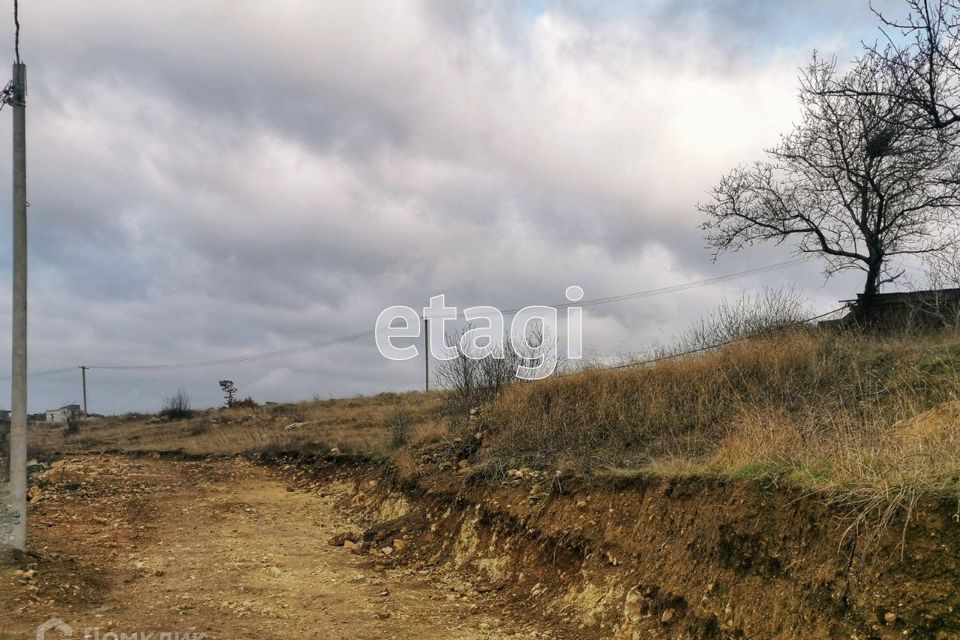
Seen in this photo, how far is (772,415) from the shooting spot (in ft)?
29.7

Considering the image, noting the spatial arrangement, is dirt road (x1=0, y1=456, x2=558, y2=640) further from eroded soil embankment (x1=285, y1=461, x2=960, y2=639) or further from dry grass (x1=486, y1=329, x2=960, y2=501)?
dry grass (x1=486, y1=329, x2=960, y2=501)

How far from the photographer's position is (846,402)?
10266 millimetres

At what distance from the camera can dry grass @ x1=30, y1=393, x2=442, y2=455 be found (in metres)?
19.2

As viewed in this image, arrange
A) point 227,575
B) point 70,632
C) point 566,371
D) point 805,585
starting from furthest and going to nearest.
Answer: point 566,371 → point 227,575 → point 70,632 → point 805,585

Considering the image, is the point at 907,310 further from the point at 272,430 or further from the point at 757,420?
the point at 272,430

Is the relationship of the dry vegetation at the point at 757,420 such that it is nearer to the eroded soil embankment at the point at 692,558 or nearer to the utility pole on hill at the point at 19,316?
the eroded soil embankment at the point at 692,558

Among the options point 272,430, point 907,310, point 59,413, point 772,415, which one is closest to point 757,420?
point 772,415

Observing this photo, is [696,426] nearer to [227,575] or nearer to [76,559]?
[227,575]

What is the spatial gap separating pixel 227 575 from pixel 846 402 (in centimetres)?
907

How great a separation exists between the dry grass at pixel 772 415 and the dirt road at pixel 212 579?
2.90m

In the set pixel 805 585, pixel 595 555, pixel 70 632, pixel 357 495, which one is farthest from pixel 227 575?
pixel 805 585

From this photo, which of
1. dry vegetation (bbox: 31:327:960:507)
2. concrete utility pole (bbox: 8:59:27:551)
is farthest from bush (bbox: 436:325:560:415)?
concrete utility pole (bbox: 8:59:27:551)

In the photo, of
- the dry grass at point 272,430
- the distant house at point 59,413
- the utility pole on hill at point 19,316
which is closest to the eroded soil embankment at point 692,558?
the utility pole on hill at point 19,316

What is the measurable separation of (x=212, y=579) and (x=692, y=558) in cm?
589
